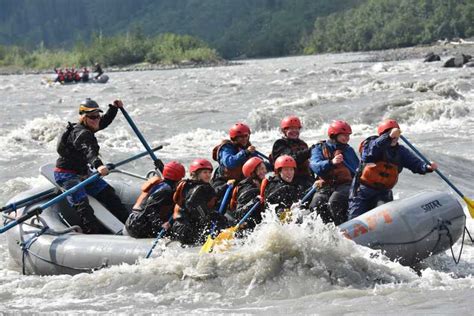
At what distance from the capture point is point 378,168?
9.24 m

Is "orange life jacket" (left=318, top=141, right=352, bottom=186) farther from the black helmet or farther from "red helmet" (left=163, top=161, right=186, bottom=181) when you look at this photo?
the black helmet

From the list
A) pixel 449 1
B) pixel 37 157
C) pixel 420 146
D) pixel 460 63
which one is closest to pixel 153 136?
pixel 37 157

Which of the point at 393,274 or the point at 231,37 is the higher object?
the point at 393,274

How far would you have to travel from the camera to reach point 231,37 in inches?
6348

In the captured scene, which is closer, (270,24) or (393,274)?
(393,274)

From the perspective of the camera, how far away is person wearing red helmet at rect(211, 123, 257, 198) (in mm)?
10164

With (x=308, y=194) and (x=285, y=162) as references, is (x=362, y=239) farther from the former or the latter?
(x=285, y=162)

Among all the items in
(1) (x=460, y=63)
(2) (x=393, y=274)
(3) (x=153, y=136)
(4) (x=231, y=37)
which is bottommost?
(4) (x=231, y=37)

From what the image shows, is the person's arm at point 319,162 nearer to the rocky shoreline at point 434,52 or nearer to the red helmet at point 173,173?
the red helmet at point 173,173

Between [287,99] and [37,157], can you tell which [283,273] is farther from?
[287,99]

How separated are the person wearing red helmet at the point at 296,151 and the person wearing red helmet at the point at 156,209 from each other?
1.31 m

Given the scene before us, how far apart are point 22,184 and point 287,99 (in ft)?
51.5

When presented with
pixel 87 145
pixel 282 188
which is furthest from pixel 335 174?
pixel 87 145

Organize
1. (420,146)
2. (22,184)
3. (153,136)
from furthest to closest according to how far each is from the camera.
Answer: (153,136) → (420,146) → (22,184)
